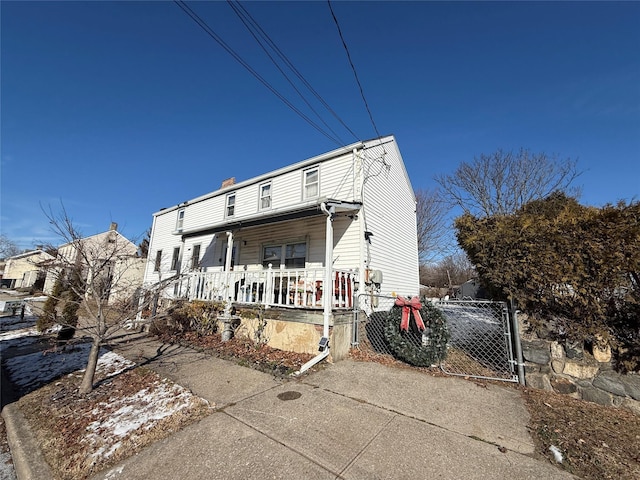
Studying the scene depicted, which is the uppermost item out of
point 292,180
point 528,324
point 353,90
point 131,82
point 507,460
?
point 131,82

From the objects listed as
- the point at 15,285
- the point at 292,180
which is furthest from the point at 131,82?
the point at 15,285

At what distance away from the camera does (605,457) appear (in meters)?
2.39

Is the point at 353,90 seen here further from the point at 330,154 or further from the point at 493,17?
the point at 493,17

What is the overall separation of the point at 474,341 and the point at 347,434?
358cm

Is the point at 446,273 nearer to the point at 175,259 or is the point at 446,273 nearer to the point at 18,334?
the point at 175,259

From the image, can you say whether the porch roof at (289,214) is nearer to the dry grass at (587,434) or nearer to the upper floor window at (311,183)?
the upper floor window at (311,183)

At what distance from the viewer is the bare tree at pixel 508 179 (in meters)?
14.8

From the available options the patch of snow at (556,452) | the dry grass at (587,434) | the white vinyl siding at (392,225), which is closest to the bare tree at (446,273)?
the white vinyl siding at (392,225)

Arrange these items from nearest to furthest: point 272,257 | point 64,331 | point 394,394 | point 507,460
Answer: point 507,460 < point 394,394 < point 64,331 < point 272,257

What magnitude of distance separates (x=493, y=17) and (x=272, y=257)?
393 inches

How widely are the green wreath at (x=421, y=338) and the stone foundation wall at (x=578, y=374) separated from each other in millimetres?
1304

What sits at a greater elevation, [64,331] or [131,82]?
[131,82]

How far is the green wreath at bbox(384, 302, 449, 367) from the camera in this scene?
5004 millimetres

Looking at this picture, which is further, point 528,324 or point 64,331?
point 64,331
